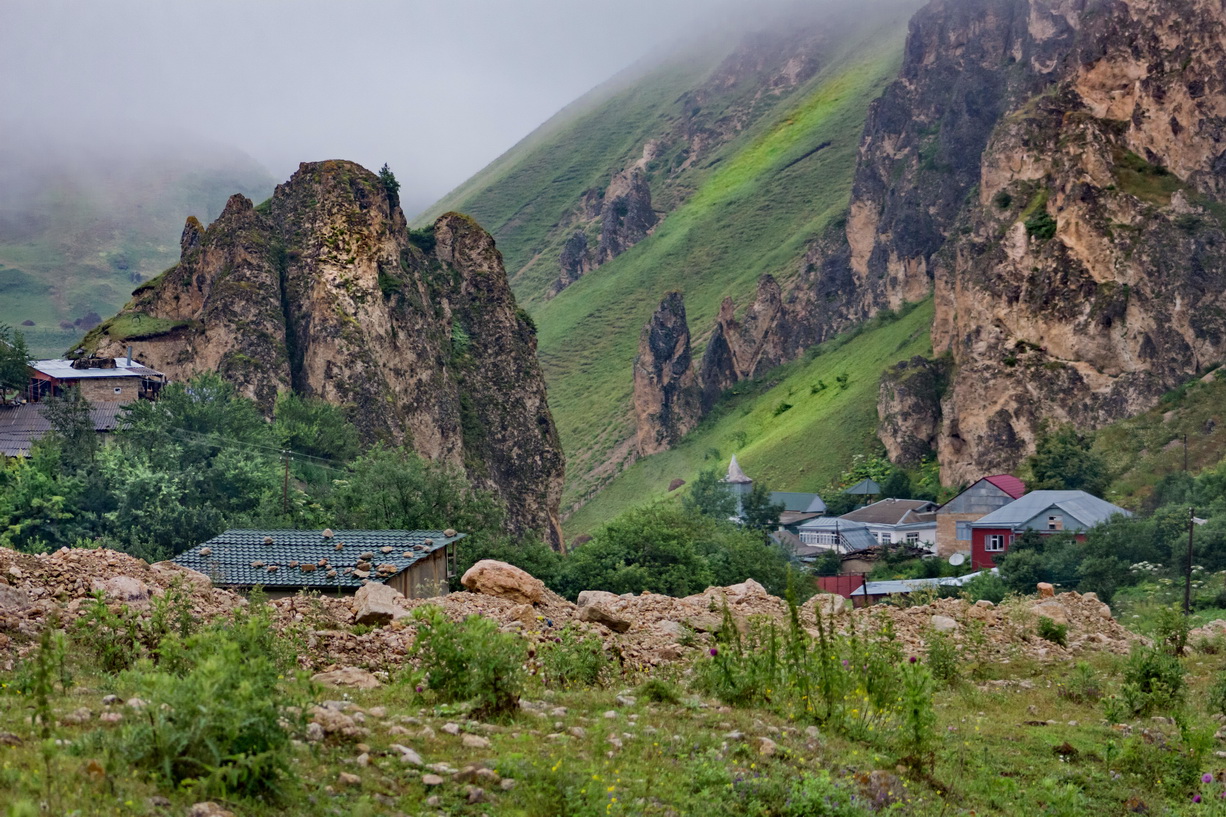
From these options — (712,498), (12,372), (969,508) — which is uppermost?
(12,372)

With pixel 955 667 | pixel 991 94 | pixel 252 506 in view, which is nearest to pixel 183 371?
pixel 252 506

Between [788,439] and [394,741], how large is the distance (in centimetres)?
10448

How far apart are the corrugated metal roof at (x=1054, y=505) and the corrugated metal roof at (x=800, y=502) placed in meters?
24.9

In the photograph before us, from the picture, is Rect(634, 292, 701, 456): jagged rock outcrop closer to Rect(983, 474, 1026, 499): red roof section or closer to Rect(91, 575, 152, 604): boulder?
Rect(983, 474, 1026, 499): red roof section

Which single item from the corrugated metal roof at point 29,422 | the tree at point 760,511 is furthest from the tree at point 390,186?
the tree at point 760,511

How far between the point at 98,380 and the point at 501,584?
42.6 metres

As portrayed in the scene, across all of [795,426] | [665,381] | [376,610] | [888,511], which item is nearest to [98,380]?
[376,610]

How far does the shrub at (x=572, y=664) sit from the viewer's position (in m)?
12.1

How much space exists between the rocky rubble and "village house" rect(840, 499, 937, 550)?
185ft

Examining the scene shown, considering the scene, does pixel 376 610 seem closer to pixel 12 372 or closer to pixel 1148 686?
pixel 1148 686

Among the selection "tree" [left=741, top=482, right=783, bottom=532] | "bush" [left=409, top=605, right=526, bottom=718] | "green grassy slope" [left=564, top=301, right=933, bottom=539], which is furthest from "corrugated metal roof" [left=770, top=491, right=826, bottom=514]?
"bush" [left=409, top=605, right=526, bottom=718]

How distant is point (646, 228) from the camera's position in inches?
7840

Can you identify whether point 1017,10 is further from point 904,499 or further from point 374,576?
point 374,576

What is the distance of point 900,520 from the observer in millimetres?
82938
